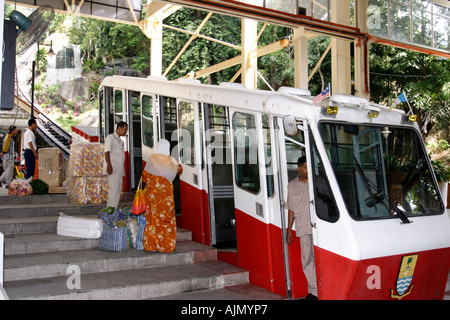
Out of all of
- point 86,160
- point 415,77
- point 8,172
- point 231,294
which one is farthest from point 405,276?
point 415,77

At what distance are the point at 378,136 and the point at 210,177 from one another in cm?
271

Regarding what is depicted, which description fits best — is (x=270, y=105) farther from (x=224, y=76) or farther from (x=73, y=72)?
(x=73, y=72)

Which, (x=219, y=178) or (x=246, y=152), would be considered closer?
(x=246, y=152)

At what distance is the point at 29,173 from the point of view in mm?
9945

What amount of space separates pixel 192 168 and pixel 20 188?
3651mm

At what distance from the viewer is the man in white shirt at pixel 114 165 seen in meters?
7.88

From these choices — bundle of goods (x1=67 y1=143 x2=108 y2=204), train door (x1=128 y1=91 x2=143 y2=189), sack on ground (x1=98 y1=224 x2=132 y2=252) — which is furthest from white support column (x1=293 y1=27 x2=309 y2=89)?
sack on ground (x1=98 y1=224 x2=132 y2=252)

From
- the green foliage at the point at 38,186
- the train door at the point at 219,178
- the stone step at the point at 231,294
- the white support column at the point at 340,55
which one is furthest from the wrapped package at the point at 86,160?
the white support column at the point at 340,55

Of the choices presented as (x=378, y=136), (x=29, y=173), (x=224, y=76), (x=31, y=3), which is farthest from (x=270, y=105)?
(x=224, y=76)

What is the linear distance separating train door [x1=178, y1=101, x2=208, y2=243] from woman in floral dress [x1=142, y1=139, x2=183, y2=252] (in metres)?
0.54

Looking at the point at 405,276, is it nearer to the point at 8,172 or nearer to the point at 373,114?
the point at 373,114

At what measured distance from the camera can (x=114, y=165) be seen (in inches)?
314
